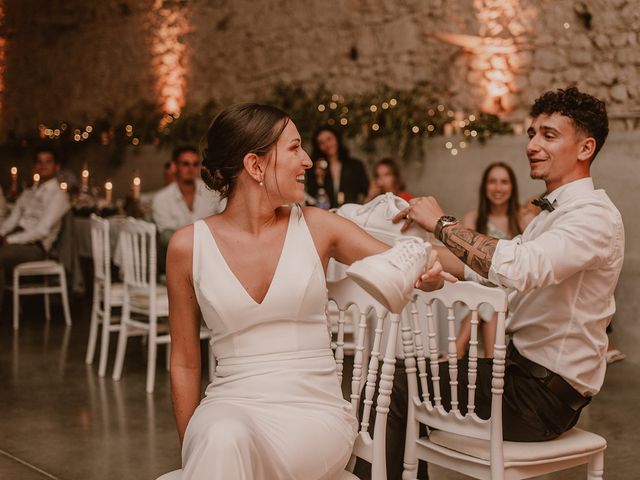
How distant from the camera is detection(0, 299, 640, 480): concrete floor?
12.3 feet

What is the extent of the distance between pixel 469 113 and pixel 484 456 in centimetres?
586

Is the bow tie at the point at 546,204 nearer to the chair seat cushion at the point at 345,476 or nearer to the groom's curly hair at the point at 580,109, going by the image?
the groom's curly hair at the point at 580,109

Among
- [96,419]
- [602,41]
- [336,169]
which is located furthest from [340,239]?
[602,41]

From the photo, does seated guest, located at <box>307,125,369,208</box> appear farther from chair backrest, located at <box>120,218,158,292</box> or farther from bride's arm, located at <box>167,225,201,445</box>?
bride's arm, located at <box>167,225,201,445</box>

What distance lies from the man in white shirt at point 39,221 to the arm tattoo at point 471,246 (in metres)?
5.11

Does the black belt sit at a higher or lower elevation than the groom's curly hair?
lower

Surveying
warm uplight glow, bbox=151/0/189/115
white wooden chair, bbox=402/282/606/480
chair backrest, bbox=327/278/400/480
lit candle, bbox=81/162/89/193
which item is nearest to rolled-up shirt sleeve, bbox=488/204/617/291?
white wooden chair, bbox=402/282/606/480

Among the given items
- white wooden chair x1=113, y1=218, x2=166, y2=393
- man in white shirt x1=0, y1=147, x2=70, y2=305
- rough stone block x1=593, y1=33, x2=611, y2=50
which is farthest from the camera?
man in white shirt x1=0, y1=147, x2=70, y2=305

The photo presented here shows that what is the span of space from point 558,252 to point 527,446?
518mm

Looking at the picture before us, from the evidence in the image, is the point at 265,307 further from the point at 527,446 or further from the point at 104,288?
the point at 104,288

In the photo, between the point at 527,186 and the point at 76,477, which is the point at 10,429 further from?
the point at 527,186

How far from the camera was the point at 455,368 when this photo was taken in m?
2.40

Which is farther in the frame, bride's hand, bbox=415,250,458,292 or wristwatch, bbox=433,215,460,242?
wristwatch, bbox=433,215,460,242

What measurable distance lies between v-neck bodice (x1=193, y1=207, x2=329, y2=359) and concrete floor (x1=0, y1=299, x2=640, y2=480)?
1643 millimetres
